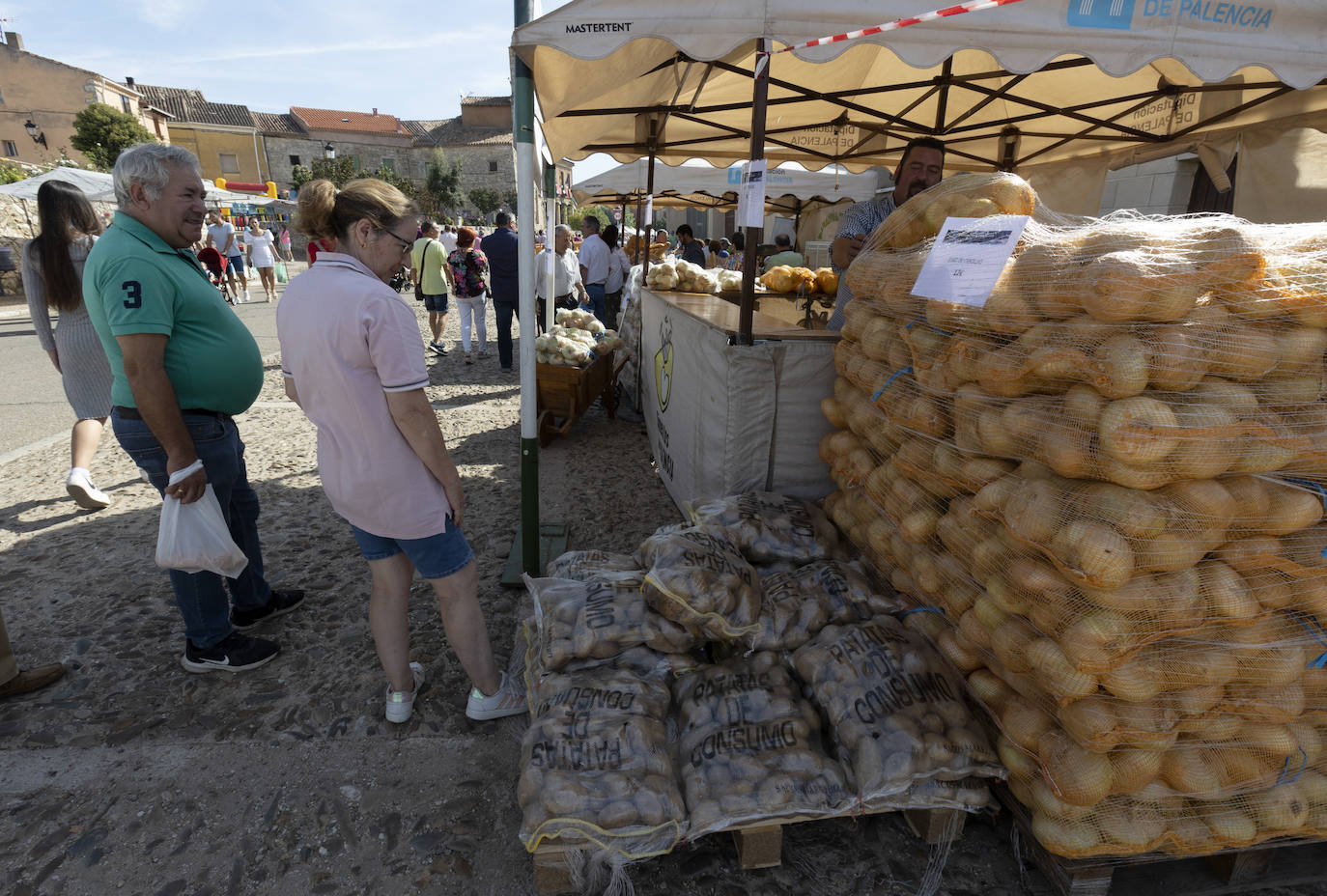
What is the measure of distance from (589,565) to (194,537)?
5.04ft

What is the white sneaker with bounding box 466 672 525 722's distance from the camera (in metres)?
2.54

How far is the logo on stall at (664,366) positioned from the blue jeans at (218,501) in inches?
107

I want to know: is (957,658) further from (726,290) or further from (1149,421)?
(726,290)

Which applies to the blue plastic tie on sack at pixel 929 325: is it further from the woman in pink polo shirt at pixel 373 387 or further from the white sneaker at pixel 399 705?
the white sneaker at pixel 399 705

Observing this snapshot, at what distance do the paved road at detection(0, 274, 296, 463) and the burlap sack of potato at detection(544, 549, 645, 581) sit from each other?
17.6 feet

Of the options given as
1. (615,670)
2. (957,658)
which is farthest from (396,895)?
(957,658)

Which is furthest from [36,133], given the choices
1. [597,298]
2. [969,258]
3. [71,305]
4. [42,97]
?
[969,258]

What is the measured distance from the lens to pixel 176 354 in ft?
7.79

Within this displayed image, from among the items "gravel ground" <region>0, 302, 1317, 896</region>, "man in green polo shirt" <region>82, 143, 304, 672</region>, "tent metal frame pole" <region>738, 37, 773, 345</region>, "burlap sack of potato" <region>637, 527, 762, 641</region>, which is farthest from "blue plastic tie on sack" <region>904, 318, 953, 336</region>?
"man in green polo shirt" <region>82, 143, 304, 672</region>

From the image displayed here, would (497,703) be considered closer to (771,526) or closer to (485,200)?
(771,526)

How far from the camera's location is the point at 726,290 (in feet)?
20.3

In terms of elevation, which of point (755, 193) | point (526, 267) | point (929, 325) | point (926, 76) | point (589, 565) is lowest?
point (589, 565)

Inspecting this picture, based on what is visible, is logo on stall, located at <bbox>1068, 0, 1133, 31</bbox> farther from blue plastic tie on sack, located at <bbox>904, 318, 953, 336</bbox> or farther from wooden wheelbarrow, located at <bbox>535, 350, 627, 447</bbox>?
wooden wheelbarrow, located at <bbox>535, 350, 627, 447</bbox>

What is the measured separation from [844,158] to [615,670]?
5826 mm
